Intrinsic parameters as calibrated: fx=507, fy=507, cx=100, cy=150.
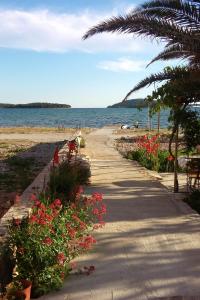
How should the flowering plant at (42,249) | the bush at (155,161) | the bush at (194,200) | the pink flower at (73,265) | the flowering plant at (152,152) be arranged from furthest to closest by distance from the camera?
the flowering plant at (152,152) → the bush at (155,161) → the bush at (194,200) → the pink flower at (73,265) → the flowering plant at (42,249)

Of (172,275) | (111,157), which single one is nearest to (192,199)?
(172,275)

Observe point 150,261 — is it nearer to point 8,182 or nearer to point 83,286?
point 83,286

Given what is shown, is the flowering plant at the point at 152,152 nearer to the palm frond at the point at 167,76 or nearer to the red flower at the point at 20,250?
the palm frond at the point at 167,76

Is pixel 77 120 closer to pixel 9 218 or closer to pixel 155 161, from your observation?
pixel 155 161

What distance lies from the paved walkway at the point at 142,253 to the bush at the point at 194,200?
0.71 feet

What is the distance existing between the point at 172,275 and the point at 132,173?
804cm

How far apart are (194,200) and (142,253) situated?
10.8 ft

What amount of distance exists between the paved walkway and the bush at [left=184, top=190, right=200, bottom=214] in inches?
8.5

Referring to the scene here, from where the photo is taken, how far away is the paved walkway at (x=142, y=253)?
4934 mm

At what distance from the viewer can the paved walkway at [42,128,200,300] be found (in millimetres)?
4934

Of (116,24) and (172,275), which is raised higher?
(116,24)

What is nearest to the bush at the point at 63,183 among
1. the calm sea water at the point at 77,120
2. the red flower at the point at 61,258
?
the red flower at the point at 61,258

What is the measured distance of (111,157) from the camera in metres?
17.8

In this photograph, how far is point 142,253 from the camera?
608 cm
